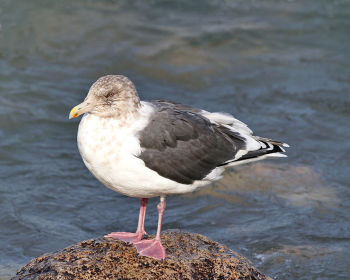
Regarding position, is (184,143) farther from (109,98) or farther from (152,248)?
(152,248)

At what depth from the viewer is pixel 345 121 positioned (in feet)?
36.4

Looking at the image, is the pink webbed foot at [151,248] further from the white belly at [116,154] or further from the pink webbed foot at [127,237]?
the white belly at [116,154]

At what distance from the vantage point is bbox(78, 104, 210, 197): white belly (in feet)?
18.1

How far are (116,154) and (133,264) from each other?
999 mm

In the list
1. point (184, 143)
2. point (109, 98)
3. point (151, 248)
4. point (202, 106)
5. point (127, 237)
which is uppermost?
point (109, 98)

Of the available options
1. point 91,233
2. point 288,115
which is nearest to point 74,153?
point 91,233

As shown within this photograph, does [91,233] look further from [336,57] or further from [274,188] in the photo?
[336,57]

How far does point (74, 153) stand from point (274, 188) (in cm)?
331

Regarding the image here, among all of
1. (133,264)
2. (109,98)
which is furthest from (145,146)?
(133,264)

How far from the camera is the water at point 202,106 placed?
7.97m

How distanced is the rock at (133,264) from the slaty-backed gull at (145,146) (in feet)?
0.48

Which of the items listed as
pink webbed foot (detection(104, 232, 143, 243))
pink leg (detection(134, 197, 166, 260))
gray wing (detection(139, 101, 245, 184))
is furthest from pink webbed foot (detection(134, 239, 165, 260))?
gray wing (detection(139, 101, 245, 184))

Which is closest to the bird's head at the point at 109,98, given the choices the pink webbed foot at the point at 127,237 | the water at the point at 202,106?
the pink webbed foot at the point at 127,237

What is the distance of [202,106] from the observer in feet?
37.3
